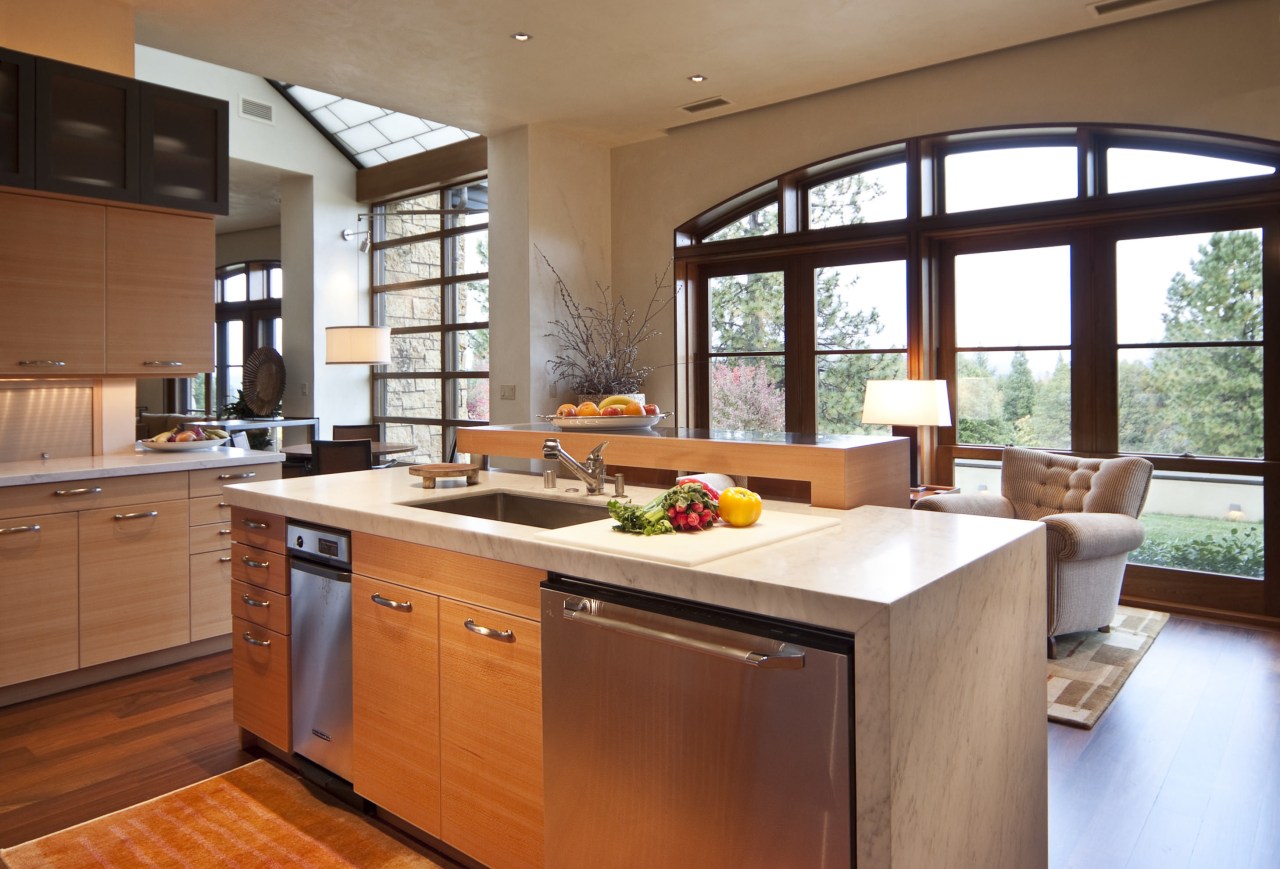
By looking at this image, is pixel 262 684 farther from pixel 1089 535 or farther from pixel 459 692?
pixel 1089 535

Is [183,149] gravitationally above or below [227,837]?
above

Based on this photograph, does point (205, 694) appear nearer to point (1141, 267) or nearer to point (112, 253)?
point (112, 253)

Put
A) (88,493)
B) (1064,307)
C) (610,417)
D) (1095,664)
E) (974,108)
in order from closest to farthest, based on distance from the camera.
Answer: (610,417)
(88,493)
(1095,664)
(1064,307)
(974,108)

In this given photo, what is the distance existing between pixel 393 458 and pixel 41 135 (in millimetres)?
4375

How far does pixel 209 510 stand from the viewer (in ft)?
12.2

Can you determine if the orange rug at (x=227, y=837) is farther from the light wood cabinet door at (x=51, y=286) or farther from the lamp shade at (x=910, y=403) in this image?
the lamp shade at (x=910, y=403)

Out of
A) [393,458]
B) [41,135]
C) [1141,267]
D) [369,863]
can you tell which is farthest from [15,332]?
[1141,267]

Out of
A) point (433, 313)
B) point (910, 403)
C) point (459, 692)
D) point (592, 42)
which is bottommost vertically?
point (459, 692)

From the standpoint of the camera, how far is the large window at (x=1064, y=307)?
4164 millimetres

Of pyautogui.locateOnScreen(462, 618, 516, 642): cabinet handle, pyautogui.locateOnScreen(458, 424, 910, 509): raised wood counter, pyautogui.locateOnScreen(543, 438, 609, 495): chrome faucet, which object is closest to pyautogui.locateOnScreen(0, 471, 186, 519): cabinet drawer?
pyautogui.locateOnScreen(458, 424, 910, 509): raised wood counter

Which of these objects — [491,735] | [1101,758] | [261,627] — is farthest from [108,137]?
[1101,758]

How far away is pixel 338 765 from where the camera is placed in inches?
94.6

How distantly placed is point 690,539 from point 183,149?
358cm

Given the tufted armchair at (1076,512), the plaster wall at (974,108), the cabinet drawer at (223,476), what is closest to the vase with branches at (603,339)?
the plaster wall at (974,108)
